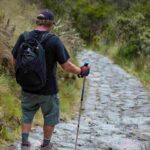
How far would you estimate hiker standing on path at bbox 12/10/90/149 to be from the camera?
5.34m

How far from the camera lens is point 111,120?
8.84 meters

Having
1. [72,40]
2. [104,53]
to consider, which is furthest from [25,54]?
[104,53]

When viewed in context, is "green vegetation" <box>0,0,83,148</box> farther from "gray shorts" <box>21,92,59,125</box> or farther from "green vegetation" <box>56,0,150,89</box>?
"green vegetation" <box>56,0,150,89</box>

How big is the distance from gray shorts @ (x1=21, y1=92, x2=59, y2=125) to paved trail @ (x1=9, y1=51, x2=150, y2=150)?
0.86 metres

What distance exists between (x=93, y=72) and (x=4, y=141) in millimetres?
9690

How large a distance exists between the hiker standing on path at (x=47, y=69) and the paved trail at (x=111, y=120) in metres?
0.89

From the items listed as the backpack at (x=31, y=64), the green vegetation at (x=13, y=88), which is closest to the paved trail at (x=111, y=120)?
the green vegetation at (x=13, y=88)

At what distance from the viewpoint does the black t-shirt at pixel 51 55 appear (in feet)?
17.5

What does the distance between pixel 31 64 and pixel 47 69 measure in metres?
0.30

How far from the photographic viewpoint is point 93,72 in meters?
15.9

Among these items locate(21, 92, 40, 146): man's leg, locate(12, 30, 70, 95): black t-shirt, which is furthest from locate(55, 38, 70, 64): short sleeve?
locate(21, 92, 40, 146): man's leg

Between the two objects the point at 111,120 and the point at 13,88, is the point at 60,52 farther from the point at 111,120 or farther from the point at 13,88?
the point at 111,120

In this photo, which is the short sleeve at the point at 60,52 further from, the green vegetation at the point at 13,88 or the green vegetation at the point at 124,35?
the green vegetation at the point at 124,35

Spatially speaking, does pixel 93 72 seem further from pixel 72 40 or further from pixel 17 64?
pixel 17 64
